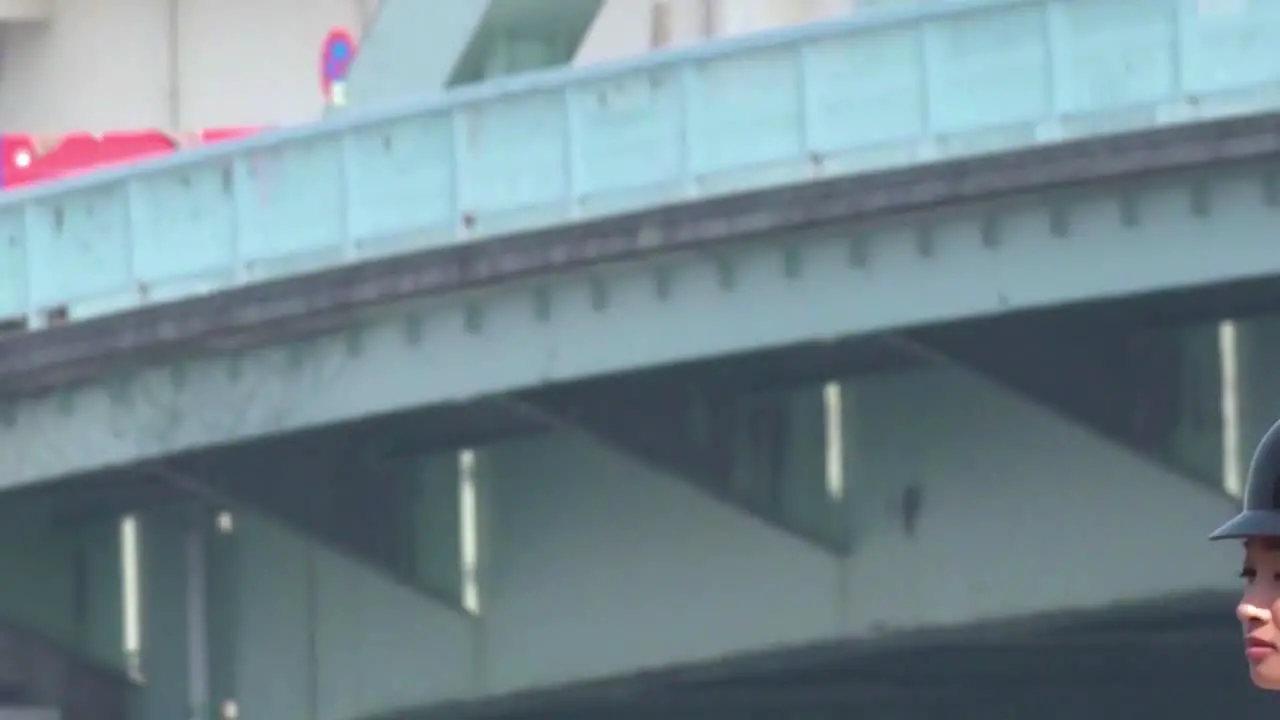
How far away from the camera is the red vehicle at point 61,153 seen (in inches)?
1164

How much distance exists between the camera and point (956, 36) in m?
14.9

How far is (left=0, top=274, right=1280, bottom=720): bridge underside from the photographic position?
57.2ft

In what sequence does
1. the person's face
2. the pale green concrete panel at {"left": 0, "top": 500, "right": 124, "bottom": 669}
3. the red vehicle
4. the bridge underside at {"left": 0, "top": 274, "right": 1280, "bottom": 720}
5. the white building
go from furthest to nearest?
the white building
the red vehicle
the pale green concrete panel at {"left": 0, "top": 500, "right": 124, "bottom": 669}
the bridge underside at {"left": 0, "top": 274, "right": 1280, "bottom": 720}
the person's face

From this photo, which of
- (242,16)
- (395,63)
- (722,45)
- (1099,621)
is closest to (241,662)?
Answer: (395,63)

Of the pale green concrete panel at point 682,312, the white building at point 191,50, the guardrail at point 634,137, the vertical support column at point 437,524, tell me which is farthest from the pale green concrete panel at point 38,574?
the white building at point 191,50

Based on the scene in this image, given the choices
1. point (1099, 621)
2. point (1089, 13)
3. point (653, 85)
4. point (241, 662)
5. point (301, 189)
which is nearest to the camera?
point (1089, 13)

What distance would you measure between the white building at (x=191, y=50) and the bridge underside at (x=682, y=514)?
1656cm

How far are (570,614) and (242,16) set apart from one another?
1959cm

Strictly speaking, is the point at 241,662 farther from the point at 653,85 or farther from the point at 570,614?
the point at 653,85

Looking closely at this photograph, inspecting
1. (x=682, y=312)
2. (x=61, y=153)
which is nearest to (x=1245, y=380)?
(x=682, y=312)

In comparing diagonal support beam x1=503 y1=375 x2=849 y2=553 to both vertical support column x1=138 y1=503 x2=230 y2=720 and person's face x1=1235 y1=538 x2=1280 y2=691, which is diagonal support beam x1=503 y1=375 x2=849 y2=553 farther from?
person's face x1=1235 y1=538 x2=1280 y2=691

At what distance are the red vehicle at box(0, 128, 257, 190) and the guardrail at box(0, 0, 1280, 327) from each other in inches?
461

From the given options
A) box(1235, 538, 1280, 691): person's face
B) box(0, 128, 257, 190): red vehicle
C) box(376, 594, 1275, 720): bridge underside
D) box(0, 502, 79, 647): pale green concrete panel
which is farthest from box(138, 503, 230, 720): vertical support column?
box(1235, 538, 1280, 691): person's face

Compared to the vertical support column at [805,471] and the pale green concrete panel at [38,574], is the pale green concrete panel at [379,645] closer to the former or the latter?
the pale green concrete panel at [38,574]
